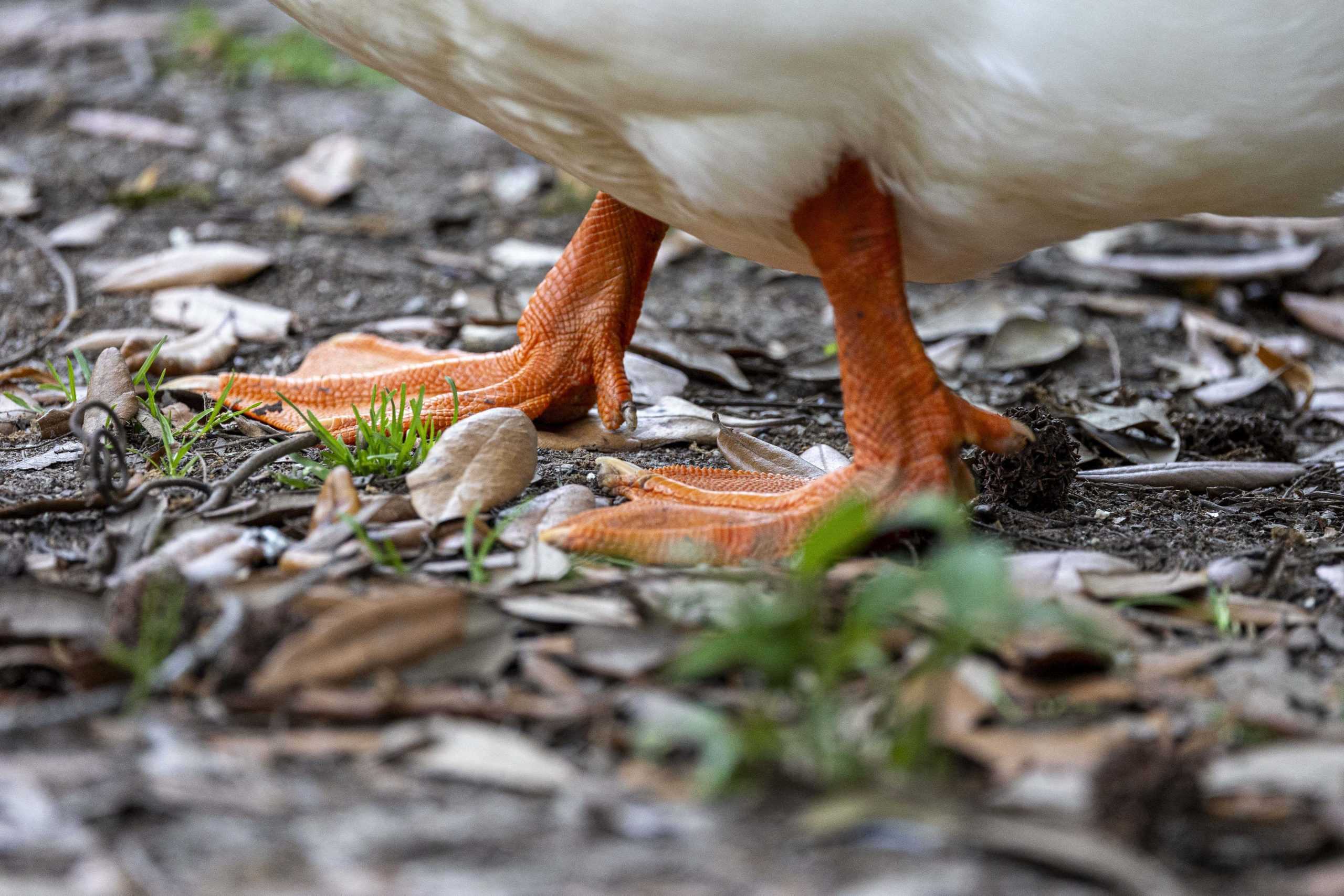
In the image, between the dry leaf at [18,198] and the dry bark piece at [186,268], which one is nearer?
the dry bark piece at [186,268]

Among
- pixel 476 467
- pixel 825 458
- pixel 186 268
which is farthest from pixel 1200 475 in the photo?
pixel 186 268

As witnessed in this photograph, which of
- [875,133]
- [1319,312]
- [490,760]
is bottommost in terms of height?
[490,760]

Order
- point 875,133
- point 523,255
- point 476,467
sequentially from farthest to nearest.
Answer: point 523,255
point 476,467
point 875,133

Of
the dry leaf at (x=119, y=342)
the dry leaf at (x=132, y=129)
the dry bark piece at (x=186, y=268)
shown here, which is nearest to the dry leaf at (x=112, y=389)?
the dry leaf at (x=119, y=342)

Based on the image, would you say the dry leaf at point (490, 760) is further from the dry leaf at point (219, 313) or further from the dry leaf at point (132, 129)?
the dry leaf at point (132, 129)

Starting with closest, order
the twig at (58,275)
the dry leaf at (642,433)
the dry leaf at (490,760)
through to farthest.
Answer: the dry leaf at (490,760) → the dry leaf at (642,433) → the twig at (58,275)

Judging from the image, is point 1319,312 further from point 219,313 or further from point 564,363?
point 219,313

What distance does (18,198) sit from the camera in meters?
3.79

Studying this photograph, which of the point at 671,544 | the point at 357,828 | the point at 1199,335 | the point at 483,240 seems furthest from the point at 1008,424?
the point at 483,240

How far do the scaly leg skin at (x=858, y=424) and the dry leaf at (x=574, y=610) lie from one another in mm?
188

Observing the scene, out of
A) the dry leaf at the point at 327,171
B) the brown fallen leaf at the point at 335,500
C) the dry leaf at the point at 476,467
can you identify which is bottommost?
the brown fallen leaf at the point at 335,500

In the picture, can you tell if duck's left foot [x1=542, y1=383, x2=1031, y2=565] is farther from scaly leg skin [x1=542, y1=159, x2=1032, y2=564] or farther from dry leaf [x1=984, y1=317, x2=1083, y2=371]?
dry leaf [x1=984, y1=317, x2=1083, y2=371]

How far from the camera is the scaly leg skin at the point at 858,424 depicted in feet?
6.01

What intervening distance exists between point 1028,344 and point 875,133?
1617 millimetres
